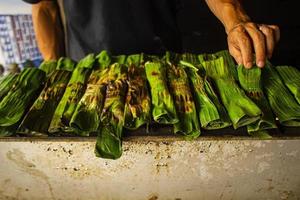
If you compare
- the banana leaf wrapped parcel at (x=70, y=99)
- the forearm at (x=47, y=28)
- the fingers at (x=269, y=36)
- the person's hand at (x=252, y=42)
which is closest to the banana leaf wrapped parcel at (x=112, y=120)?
the banana leaf wrapped parcel at (x=70, y=99)

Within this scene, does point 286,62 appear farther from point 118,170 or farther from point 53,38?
point 118,170

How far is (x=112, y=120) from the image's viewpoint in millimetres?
1151

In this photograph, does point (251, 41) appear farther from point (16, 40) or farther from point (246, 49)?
point (16, 40)

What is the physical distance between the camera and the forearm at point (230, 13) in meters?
1.39

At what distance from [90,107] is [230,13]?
2.55ft

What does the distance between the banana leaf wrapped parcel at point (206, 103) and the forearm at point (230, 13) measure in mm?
243

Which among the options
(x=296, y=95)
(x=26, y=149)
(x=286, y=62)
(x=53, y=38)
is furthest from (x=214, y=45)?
(x=26, y=149)

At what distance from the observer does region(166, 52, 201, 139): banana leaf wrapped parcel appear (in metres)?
1.09

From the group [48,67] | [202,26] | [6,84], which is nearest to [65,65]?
[48,67]

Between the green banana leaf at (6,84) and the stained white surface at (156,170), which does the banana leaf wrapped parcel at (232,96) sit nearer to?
the stained white surface at (156,170)

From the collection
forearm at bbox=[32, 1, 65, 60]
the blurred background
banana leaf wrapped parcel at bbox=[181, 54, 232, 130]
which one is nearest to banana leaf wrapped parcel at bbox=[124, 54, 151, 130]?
banana leaf wrapped parcel at bbox=[181, 54, 232, 130]

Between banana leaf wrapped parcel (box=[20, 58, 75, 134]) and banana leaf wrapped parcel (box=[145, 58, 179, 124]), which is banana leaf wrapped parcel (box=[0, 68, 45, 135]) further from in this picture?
banana leaf wrapped parcel (box=[145, 58, 179, 124])

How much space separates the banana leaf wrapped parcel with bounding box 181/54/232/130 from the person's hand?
176mm

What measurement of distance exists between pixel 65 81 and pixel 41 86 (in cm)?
12
